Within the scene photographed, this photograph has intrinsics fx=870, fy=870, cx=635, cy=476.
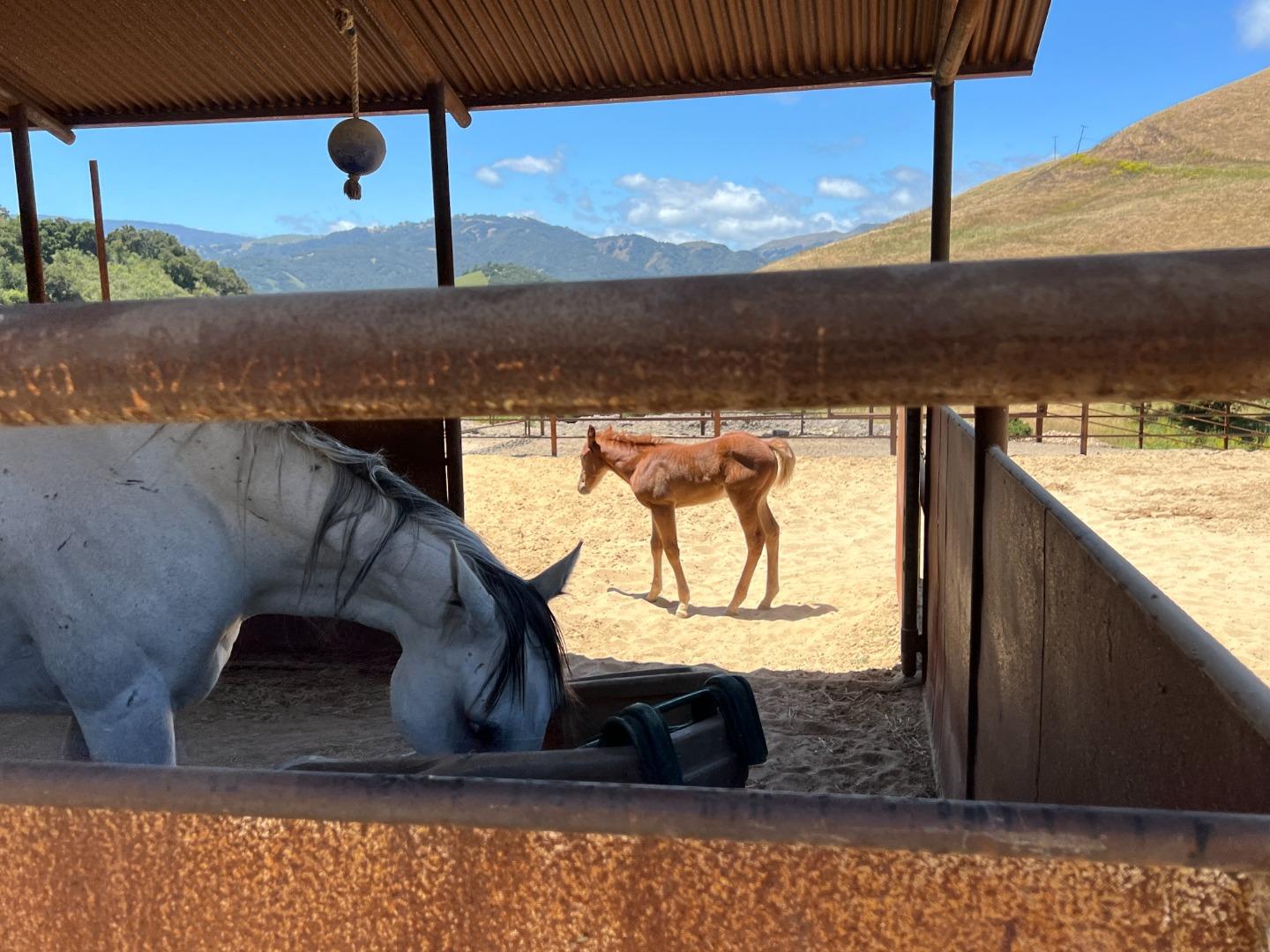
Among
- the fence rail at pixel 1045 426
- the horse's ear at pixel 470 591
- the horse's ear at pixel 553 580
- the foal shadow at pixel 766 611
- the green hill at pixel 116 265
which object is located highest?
the green hill at pixel 116 265

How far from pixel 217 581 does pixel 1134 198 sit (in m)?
68.8

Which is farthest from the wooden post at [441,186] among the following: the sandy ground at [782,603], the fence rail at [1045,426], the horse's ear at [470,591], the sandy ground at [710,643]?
the fence rail at [1045,426]

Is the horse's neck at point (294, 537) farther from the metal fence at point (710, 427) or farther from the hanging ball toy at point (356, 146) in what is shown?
the metal fence at point (710, 427)

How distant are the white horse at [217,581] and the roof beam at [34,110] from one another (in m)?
4.00

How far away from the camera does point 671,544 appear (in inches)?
303

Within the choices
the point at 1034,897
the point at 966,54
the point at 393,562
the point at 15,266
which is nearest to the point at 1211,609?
the point at 966,54

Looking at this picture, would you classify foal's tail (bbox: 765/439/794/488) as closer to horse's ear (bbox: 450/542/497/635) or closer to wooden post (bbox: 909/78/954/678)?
wooden post (bbox: 909/78/954/678)

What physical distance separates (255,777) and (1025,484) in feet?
6.15

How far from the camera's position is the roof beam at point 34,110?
4859mm

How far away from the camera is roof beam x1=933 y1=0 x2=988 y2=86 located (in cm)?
345

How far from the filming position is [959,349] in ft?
1.64

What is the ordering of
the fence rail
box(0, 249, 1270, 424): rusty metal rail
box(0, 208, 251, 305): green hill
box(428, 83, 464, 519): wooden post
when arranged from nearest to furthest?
box(0, 249, 1270, 424): rusty metal rail
box(428, 83, 464, 519): wooden post
the fence rail
box(0, 208, 251, 305): green hill

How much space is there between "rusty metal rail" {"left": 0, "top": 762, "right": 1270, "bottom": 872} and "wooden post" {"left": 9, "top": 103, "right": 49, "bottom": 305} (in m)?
5.39

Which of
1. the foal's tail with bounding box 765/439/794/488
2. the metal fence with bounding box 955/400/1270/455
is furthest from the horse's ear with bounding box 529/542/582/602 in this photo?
the metal fence with bounding box 955/400/1270/455
